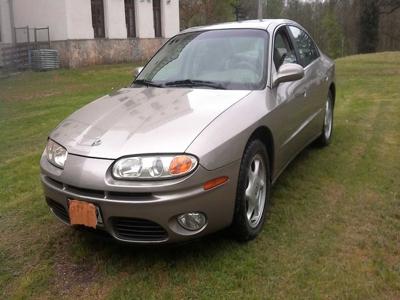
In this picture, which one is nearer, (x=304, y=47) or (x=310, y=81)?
(x=310, y=81)

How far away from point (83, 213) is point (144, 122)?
74cm

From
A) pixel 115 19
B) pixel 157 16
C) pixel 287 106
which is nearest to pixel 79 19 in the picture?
pixel 115 19

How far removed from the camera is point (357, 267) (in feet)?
10.2

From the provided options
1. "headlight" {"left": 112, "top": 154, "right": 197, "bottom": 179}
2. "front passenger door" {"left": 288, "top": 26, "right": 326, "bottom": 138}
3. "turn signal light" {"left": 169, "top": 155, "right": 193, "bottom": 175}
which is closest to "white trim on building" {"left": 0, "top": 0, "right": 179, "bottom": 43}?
"front passenger door" {"left": 288, "top": 26, "right": 326, "bottom": 138}

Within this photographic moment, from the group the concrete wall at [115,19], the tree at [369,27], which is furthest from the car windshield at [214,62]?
the tree at [369,27]

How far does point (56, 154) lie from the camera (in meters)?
3.28

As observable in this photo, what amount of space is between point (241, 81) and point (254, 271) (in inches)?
61.4

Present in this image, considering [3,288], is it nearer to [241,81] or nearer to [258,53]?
[241,81]

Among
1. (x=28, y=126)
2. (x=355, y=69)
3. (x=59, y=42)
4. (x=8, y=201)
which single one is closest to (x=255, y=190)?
(x=8, y=201)

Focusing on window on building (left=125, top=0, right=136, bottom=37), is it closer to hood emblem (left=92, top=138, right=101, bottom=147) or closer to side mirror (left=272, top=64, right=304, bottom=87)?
side mirror (left=272, top=64, right=304, bottom=87)

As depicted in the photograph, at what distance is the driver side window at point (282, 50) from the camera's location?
4.21 metres

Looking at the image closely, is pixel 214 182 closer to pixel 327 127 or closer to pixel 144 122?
pixel 144 122

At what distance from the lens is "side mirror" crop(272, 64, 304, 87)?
3.87 meters

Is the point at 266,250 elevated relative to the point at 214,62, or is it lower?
lower
